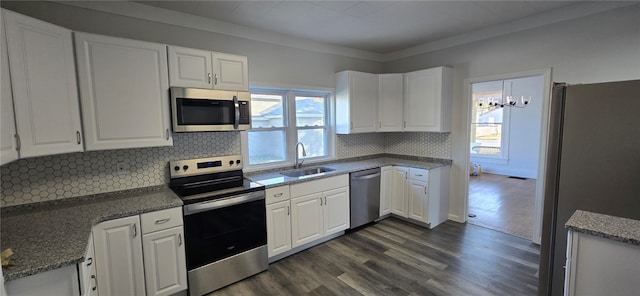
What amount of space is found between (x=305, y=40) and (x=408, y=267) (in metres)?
2.92

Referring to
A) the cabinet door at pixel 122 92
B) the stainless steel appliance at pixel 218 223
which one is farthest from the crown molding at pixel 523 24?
the cabinet door at pixel 122 92

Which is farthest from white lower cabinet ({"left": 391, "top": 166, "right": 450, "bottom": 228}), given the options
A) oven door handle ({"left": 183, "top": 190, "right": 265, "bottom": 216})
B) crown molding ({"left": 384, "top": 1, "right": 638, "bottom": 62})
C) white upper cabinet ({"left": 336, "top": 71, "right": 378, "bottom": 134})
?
oven door handle ({"left": 183, "top": 190, "right": 265, "bottom": 216})

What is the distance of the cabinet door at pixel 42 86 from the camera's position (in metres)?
1.59

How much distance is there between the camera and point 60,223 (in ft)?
5.76

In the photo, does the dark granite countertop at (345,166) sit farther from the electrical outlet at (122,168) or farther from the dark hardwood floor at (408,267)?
the electrical outlet at (122,168)

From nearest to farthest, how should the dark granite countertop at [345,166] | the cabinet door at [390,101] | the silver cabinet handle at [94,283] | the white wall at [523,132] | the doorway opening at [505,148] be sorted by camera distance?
the silver cabinet handle at [94,283] → the dark granite countertop at [345,166] → the cabinet door at [390,101] → the doorway opening at [505,148] → the white wall at [523,132]

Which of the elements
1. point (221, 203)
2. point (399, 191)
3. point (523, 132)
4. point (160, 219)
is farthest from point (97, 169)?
point (523, 132)

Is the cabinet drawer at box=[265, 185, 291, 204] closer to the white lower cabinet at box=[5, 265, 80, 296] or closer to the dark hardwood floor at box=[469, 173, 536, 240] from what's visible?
the white lower cabinet at box=[5, 265, 80, 296]

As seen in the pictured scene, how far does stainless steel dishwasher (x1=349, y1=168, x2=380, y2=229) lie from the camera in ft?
11.6

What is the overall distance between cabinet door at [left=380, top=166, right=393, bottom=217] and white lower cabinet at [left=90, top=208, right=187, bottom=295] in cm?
259

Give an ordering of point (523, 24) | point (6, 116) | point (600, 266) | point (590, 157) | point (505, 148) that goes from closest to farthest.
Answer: point (600, 266)
point (6, 116)
point (590, 157)
point (523, 24)
point (505, 148)

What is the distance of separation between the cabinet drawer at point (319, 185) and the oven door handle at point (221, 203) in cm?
43

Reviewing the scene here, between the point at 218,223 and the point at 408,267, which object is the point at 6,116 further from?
the point at 408,267

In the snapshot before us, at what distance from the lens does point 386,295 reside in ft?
7.72
